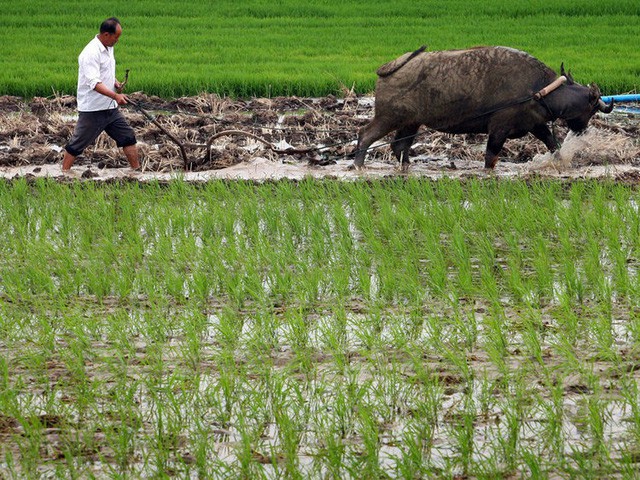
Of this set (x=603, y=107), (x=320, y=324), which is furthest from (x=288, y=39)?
(x=320, y=324)

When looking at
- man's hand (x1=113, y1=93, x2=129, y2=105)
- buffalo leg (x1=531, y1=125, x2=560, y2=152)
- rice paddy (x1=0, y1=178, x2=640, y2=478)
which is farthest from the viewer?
buffalo leg (x1=531, y1=125, x2=560, y2=152)

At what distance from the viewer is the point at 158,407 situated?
133 inches

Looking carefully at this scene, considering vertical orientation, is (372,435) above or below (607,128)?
above

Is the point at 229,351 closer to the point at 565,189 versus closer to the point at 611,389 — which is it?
the point at 611,389

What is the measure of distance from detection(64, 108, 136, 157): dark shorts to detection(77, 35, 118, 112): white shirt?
0.06m

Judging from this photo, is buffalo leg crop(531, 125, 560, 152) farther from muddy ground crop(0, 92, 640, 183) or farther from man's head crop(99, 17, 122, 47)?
man's head crop(99, 17, 122, 47)

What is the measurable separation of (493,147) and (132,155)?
2.78 meters

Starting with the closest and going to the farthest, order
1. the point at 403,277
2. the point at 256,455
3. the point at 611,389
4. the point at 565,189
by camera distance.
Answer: the point at 256,455
the point at 611,389
the point at 403,277
the point at 565,189

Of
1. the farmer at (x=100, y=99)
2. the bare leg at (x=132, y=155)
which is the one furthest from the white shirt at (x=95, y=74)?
the bare leg at (x=132, y=155)

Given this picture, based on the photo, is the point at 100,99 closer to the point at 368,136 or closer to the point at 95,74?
the point at 95,74

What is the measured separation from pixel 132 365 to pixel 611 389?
173 centimetres

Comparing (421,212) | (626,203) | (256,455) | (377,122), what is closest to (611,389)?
(256,455)

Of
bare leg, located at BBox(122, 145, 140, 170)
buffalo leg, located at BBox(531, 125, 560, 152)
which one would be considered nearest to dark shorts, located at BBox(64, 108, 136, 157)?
bare leg, located at BBox(122, 145, 140, 170)

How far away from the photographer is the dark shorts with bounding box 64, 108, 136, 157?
7.93m
